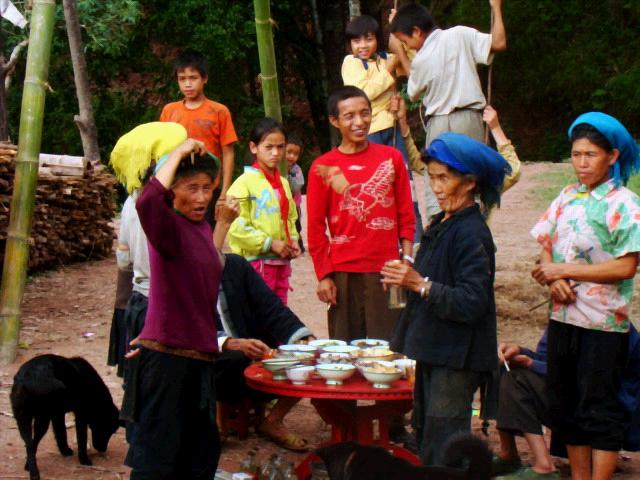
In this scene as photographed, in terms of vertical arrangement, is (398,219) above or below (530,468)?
above

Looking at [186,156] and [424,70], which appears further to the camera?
[424,70]

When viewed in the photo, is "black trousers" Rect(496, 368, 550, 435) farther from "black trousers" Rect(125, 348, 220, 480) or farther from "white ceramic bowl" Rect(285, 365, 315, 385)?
"black trousers" Rect(125, 348, 220, 480)

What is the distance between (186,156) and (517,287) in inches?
257

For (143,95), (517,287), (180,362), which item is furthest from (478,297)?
(143,95)

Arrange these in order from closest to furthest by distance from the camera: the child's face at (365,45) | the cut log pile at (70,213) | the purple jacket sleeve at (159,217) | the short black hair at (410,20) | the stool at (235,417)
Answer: the purple jacket sleeve at (159,217)
the stool at (235,417)
the short black hair at (410,20)
the child's face at (365,45)
the cut log pile at (70,213)

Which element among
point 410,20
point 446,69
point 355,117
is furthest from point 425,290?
point 410,20

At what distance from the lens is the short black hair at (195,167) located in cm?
436

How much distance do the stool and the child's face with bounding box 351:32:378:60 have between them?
3056 mm

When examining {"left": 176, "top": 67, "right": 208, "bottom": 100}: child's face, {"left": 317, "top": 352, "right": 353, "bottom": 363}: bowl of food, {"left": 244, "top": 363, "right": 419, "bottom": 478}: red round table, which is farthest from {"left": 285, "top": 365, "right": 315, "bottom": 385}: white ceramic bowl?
{"left": 176, "top": 67, "right": 208, "bottom": 100}: child's face

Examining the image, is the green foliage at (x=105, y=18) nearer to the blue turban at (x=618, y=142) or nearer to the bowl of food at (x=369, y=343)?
the bowl of food at (x=369, y=343)

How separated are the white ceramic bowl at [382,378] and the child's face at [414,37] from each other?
110 inches

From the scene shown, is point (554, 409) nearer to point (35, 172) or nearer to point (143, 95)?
point (35, 172)

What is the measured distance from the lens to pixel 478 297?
13.9ft

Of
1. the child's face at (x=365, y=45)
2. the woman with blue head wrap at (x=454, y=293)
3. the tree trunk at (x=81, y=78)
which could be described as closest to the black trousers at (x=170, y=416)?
the woman with blue head wrap at (x=454, y=293)
